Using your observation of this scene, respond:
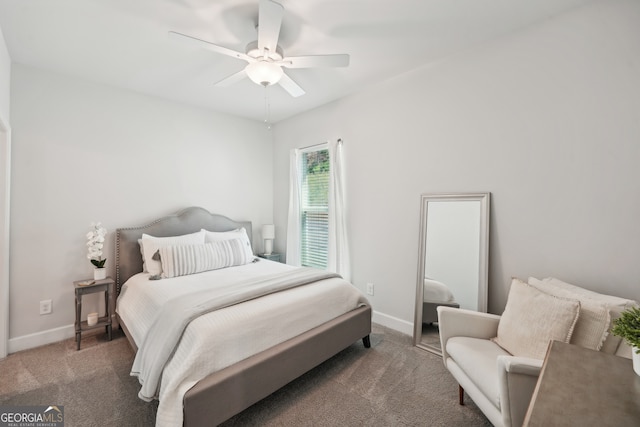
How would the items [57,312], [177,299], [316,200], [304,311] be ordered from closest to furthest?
[177,299] → [304,311] → [57,312] → [316,200]

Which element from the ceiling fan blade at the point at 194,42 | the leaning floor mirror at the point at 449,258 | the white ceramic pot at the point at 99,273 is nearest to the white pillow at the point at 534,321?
the leaning floor mirror at the point at 449,258

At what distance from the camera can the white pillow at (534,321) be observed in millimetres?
1455

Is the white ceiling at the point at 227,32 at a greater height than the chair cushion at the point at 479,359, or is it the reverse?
the white ceiling at the point at 227,32

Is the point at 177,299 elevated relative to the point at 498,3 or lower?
lower

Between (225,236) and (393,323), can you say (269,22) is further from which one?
(393,323)

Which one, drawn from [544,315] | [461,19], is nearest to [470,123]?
[461,19]

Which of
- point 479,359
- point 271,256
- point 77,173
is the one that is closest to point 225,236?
point 271,256

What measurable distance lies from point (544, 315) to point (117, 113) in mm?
4118

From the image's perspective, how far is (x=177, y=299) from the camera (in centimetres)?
196

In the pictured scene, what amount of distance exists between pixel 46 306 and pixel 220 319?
2.22 metres

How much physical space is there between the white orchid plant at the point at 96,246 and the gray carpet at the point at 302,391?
788 mm

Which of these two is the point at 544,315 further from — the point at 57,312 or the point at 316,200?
the point at 57,312

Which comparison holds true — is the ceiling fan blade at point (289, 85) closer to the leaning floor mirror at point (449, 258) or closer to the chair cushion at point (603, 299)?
the leaning floor mirror at point (449, 258)

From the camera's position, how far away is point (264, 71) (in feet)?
6.54
